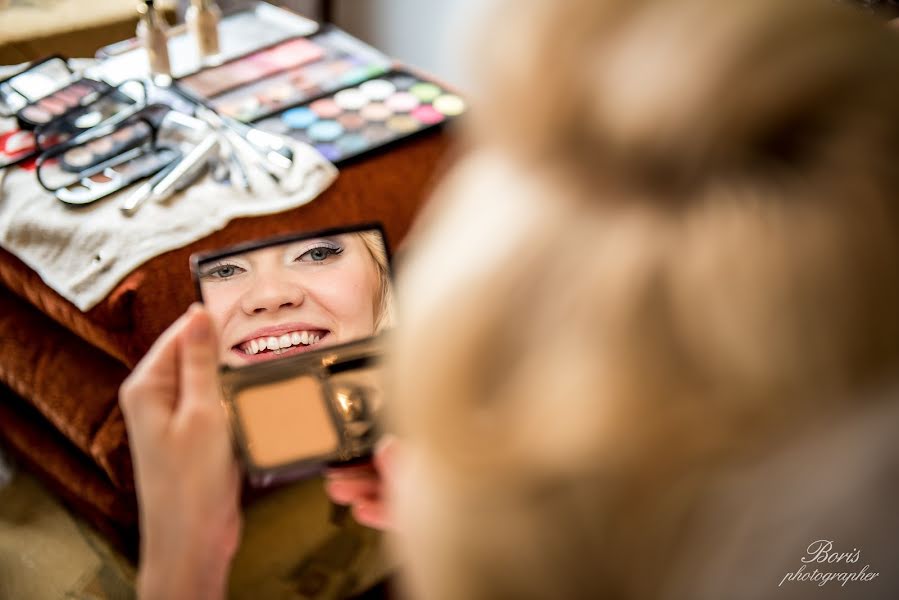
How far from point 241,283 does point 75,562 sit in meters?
0.53

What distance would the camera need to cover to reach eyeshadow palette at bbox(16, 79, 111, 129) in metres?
1.07

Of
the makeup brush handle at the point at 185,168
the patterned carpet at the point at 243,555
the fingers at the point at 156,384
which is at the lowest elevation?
the patterned carpet at the point at 243,555

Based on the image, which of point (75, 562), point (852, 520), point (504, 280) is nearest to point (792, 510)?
point (852, 520)

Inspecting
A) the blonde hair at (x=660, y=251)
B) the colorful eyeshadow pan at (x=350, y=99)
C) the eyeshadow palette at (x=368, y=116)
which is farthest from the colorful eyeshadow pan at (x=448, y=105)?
the blonde hair at (x=660, y=251)

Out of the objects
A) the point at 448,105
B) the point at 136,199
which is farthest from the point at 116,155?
the point at 448,105

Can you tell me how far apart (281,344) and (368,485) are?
0.19 m

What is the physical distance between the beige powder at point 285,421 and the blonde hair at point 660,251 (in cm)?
37

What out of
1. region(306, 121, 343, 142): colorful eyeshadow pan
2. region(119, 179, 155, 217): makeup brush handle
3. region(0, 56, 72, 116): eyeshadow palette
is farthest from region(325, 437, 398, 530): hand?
region(0, 56, 72, 116): eyeshadow palette

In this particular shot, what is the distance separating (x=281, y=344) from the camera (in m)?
0.76

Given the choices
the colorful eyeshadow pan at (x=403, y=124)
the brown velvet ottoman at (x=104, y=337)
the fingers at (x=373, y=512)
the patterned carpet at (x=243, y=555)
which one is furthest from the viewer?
the colorful eyeshadow pan at (x=403, y=124)

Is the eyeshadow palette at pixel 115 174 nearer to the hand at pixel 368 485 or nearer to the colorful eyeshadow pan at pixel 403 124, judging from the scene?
the colorful eyeshadow pan at pixel 403 124

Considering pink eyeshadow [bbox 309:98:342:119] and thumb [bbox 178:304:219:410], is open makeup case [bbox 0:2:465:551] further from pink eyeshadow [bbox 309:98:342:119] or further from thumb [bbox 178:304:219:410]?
thumb [bbox 178:304:219:410]

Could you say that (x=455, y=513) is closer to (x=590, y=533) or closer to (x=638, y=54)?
(x=590, y=533)

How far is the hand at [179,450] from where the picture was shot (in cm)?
55
